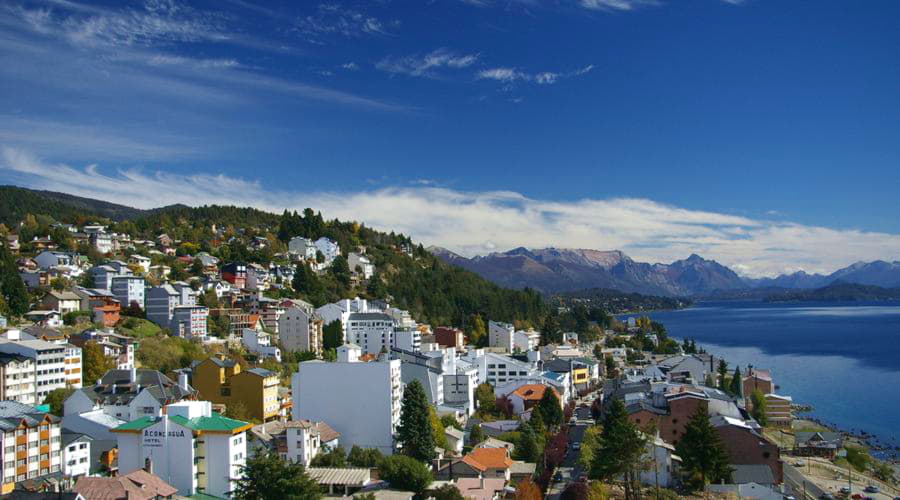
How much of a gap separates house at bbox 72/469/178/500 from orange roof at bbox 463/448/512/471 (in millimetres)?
7423

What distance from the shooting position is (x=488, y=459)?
1998 cm

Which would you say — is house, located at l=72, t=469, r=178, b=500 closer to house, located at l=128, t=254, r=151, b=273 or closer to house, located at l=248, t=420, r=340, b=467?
house, located at l=248, t=420, r=340, b=467

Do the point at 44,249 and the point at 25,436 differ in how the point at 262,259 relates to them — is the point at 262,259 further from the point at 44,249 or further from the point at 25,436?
the point at 25,436

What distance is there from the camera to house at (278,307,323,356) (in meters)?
33.3

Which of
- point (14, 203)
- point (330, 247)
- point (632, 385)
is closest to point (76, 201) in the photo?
point (14, 203)

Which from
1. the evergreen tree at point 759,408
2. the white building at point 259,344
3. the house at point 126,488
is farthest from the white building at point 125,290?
the evergreen tree at point 759,408

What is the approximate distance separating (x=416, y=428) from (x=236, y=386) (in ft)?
19.3

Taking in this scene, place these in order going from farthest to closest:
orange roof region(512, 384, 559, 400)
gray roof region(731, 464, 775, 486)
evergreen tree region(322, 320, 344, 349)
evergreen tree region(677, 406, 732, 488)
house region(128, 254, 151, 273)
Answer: house region(128, 254, 151, 273) < evergreen tree region(322, 320, 344, 349) < orange roof region(512, 384, 559, 400) < gray roof region(731, 464, 775, 486) < evergreen tree region(677, 406, 732, 488)

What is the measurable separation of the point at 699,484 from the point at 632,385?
11572 mm

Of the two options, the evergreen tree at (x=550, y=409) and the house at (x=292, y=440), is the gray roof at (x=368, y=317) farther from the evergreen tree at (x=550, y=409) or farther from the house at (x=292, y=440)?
the house at (x=292, y=440)

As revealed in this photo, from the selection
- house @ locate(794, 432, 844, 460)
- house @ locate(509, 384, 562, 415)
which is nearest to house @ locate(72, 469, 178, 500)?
house @ locate(509, 384, 562, 415)

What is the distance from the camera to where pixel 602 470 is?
1847 centimetres

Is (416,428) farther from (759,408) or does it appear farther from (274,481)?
(759,408)

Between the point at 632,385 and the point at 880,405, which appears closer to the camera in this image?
the point at 632,385
